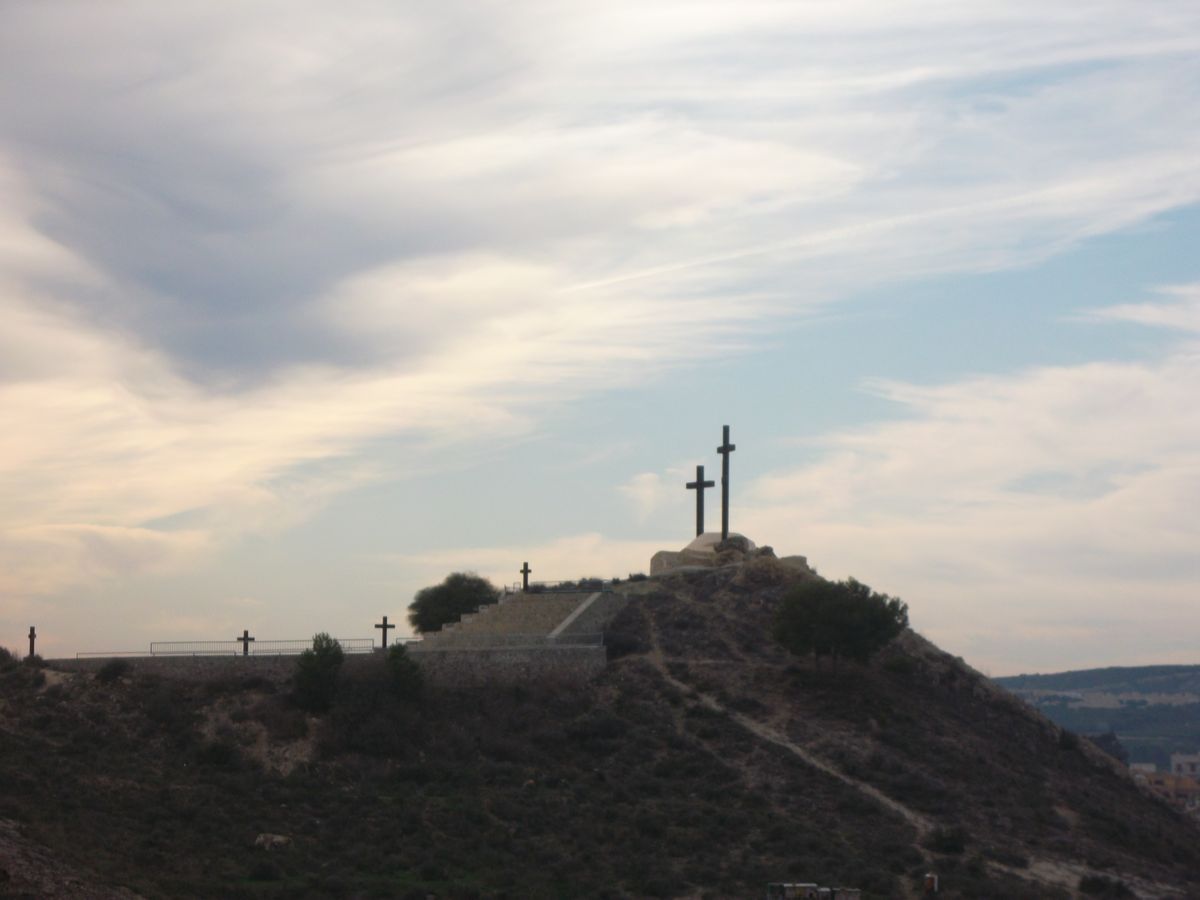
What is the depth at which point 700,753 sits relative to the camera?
45188 mm

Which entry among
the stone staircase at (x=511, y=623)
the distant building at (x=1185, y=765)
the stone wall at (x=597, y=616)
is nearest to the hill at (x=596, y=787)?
the stone wall at (x=597, y=616)

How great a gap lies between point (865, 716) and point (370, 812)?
16521mm

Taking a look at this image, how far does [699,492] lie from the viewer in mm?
63250

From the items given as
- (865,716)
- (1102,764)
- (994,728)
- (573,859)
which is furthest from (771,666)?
(573,859)

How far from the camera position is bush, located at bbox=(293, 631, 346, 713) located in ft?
151

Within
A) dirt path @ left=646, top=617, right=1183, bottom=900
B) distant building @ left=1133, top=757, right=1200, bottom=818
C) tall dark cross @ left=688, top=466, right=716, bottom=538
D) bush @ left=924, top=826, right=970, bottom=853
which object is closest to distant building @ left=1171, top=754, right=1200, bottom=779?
distant building @ left=1133, top=757, right=1200, bottom=818

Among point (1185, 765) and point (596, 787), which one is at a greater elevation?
point (596, 787)

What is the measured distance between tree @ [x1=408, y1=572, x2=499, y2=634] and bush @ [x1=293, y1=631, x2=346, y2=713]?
13244 mm

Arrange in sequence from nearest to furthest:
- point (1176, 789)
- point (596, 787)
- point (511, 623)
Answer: point (596, 787), point (511, 623), point (1176, 789)

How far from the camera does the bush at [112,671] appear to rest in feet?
154

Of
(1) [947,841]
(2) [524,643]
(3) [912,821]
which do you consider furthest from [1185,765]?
(1) [947,841]

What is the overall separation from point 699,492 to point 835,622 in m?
14.6

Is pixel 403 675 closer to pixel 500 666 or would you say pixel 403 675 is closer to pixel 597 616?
pixel 500 666

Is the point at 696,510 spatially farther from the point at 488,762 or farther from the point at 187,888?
the point at 187,888
